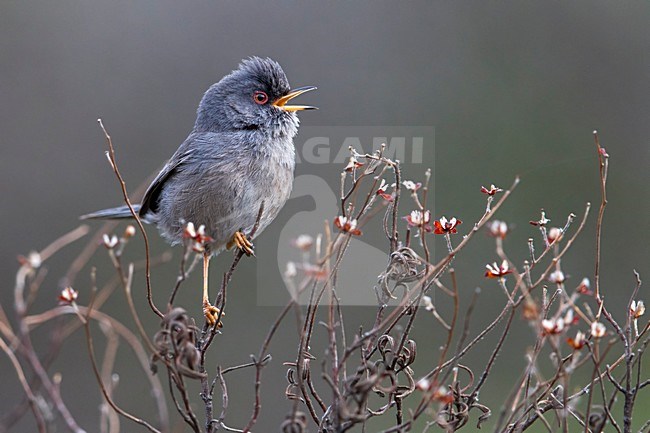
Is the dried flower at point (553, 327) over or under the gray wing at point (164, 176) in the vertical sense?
over

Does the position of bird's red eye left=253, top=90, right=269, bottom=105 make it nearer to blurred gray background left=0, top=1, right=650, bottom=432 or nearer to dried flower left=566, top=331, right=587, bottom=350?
dried flower left=566, top=331, right=587, bottom=350

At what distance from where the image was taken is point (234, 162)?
463 centimetres

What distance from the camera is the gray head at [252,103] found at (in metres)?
4.84

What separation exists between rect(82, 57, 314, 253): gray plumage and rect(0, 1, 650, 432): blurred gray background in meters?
3.50

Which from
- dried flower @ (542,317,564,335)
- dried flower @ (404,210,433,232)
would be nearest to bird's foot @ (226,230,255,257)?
dried flower @ (404,210,433,232)

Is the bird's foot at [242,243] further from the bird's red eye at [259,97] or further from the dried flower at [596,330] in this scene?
the dried flower at [596,330]

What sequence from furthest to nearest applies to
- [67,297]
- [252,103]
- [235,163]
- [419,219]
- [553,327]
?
[252,103]
[235,163]
[419,219]
[67,297]
[553,327]

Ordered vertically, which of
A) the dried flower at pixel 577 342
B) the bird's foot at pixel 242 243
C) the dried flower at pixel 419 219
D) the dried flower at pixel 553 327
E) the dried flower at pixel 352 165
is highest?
the dried flower at pixel 352 165

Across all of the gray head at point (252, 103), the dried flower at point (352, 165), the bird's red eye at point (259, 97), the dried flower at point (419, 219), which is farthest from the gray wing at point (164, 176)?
the dried flower at point (419, 219)

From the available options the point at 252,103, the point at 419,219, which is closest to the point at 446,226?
the point at 419,219

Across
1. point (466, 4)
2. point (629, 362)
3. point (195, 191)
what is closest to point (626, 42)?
Result: point (466, 4)

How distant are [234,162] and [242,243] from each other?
20.4 inches

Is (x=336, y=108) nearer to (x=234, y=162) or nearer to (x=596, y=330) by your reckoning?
(x=234, y=162)

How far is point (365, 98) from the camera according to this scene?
9234 millimetres
